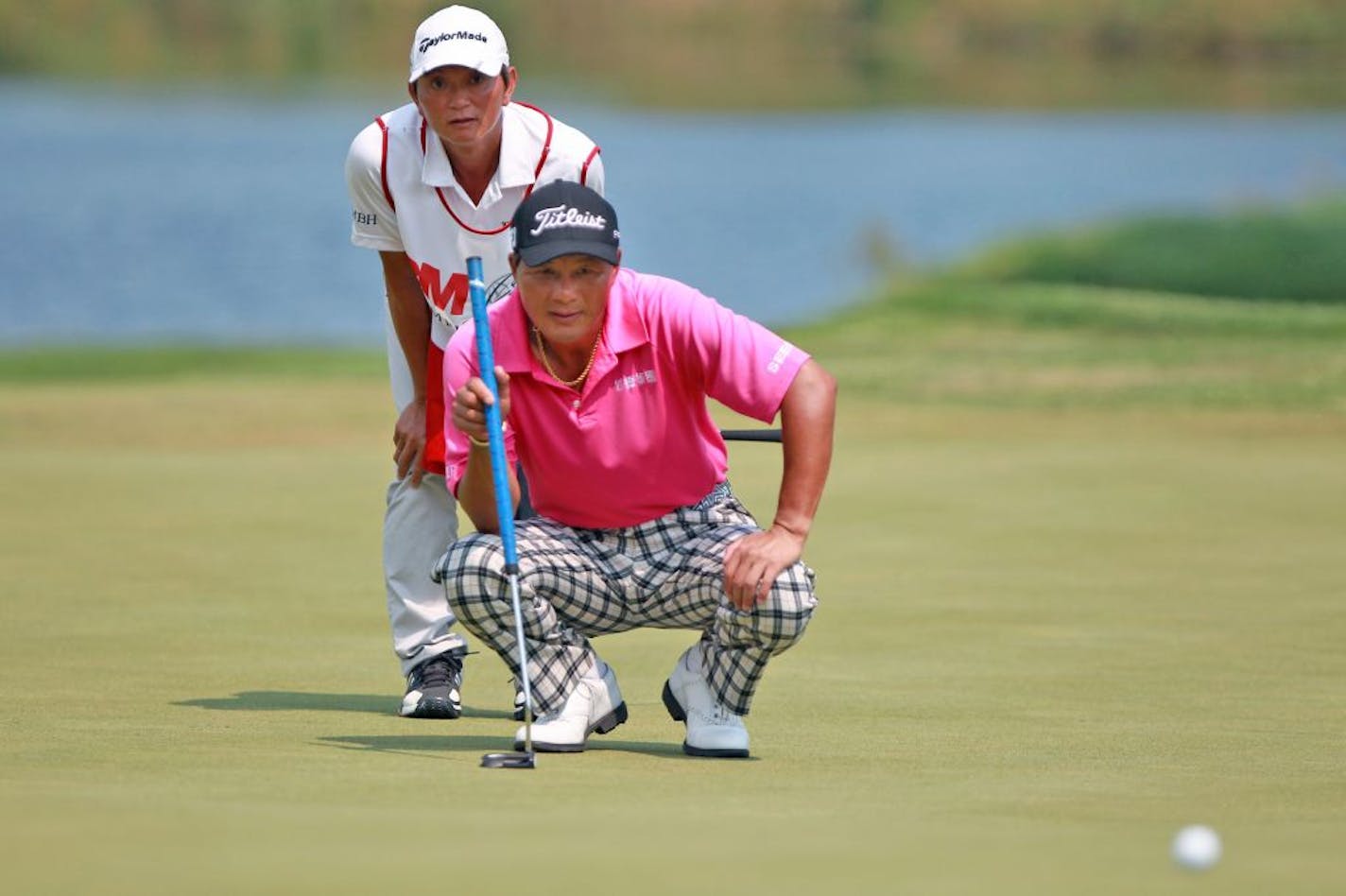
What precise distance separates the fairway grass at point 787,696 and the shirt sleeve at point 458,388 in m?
0.60

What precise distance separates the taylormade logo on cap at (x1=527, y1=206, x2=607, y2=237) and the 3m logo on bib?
921 mm

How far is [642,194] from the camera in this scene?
3647cm

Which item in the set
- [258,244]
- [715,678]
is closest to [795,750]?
[715,678]

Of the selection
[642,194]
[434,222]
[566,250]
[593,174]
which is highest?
[642,194]

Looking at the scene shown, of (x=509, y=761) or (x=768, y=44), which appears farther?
(x=768, y=44)

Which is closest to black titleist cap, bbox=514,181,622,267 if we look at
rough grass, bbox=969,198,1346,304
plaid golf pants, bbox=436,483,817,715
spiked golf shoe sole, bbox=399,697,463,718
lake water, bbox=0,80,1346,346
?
plaid golf pants, bbox=436,483,817,715

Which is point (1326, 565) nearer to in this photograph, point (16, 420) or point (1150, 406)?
point (1150, 406)

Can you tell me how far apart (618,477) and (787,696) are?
45.4 inches

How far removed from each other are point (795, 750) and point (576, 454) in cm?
77

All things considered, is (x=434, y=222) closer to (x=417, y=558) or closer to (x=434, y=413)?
(x=434, y=413)

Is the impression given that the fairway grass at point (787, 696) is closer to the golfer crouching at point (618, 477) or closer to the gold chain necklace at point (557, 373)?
the golfer crouching at point (618, 477)

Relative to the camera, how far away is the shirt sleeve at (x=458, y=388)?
502 centimetres

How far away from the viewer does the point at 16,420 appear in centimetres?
1355

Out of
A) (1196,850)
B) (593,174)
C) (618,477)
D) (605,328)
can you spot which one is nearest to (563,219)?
(605,328)
